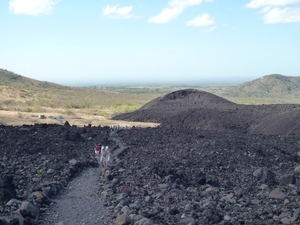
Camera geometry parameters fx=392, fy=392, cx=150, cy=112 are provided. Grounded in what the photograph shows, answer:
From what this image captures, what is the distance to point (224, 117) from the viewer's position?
33.5m

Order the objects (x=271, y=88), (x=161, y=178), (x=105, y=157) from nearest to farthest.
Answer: (x=161, y=178), (x=105, y=157), (x=271, y=88)

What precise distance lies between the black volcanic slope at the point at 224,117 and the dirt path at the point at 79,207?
58.7ft

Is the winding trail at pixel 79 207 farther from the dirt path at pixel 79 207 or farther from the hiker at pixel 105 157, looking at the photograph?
the hiker at pixel 105 157

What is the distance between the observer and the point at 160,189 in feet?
38.3

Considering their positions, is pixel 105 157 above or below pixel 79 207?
above

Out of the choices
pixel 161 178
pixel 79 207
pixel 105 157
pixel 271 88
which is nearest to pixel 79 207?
pixel 79 207

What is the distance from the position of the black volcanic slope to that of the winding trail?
58.0 feet

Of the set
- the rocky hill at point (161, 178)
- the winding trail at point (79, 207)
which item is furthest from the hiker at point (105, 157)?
the winding trail at point (79, 207)

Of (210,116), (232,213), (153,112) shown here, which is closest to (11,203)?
(232,213)

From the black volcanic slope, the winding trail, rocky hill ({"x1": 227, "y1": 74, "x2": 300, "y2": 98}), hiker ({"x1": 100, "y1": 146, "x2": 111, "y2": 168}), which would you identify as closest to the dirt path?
the winding trail

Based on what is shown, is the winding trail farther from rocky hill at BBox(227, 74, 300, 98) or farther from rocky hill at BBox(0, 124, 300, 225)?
rocky hill at BBox(227, 74, 300, 98)

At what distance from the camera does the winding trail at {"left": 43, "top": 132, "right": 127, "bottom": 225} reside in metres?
9.41

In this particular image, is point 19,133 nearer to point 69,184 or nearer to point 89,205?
point 69,184

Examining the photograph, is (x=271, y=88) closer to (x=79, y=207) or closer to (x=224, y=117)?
(x=224, y=117)
